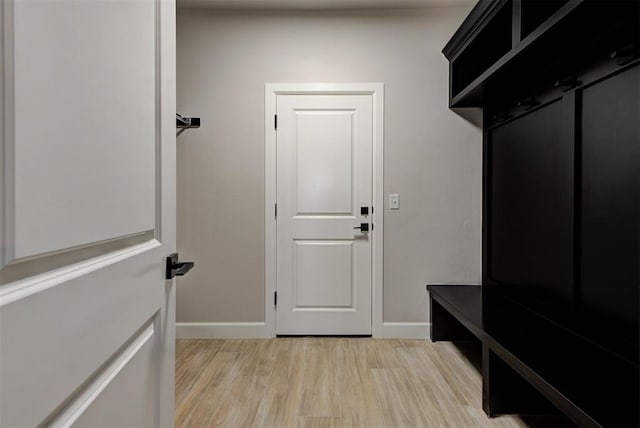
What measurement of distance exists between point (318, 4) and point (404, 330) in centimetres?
266

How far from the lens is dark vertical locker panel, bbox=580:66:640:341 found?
1.56 meters

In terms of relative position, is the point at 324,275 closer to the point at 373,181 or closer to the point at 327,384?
the point at 373,181

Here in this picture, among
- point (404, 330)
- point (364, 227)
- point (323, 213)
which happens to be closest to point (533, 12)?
point (364, 227)

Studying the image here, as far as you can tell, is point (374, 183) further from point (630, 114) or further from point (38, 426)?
point (38, 426)

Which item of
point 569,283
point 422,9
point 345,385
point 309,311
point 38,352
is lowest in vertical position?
point 345,385

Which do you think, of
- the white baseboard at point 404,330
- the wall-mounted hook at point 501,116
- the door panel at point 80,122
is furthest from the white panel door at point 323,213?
the door panel at point 80,122

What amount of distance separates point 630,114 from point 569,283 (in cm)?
83

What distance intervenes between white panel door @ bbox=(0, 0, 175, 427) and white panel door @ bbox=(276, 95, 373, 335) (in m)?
2.21

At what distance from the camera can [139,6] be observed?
0.86 metres

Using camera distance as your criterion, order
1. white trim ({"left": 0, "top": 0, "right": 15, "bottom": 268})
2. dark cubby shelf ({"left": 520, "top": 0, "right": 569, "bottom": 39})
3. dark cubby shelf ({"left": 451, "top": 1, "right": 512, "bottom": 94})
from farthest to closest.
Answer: dark cubby shelf ({"left": 451, "top": 1, "right": 512, "bottom": 94}) → dark cubby shelf ({"left": 520, "top": 0, "right": 569, "bottom": 39}) → white trim ({"left": 0, "top": 0, "right": 15, "bottom": 268})

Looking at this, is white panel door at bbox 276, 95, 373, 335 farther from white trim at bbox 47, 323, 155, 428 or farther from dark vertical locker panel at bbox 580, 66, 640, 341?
white trim at bbox 47, 323, 155, 428

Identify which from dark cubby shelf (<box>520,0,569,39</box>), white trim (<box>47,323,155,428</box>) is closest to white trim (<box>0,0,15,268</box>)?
white trim (<box>47,323,155,428</box>)

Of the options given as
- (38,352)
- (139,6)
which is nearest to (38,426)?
(38,352)

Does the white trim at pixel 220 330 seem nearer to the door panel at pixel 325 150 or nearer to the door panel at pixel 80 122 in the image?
the door panel at pixel 325 150
